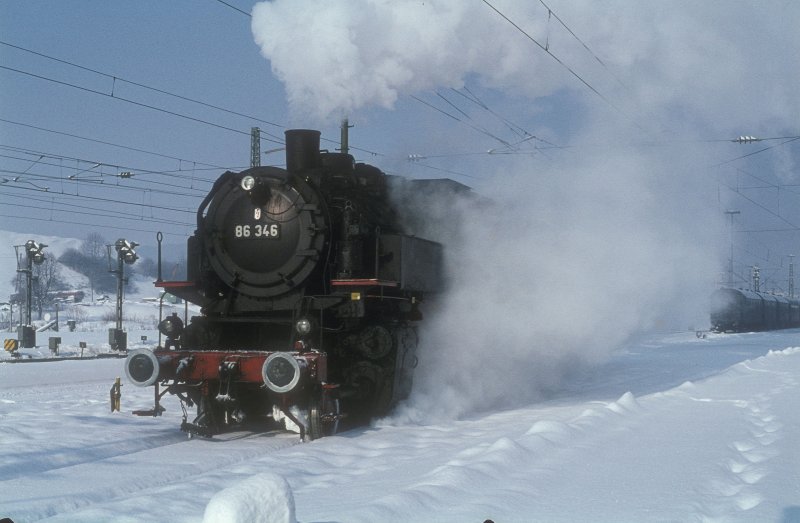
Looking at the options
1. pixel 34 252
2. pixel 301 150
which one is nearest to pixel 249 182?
pixel 301 150

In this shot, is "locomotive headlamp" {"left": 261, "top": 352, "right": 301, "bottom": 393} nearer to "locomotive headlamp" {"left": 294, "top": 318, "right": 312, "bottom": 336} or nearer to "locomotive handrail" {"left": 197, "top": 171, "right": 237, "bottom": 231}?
"locomotive headlamp" {"left": 294, "top": 318, "right": 312, "bottom": 336}

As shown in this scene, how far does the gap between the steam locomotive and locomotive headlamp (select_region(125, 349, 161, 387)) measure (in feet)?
0.03

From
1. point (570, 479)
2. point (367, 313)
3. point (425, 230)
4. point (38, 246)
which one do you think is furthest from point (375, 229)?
point (38, 246)

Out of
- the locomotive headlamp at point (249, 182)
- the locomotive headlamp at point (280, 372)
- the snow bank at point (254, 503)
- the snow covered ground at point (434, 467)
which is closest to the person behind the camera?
the snow bank at point (254, 503)

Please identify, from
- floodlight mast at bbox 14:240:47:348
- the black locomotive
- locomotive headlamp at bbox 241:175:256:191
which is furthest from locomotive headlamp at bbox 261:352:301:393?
the black locomotive

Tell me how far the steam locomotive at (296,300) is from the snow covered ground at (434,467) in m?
0.43

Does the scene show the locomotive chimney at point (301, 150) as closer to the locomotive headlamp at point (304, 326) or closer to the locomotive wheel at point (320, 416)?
the locomotive headlamp at point (304, 326)

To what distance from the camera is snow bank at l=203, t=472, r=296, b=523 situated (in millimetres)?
3869

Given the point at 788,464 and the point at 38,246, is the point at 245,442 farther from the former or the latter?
the point at 38,246

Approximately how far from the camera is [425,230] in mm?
10562

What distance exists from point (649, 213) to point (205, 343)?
902 cm

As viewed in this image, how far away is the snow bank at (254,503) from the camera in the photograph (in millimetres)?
3869

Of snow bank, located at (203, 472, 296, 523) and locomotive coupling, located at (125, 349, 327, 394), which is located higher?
locomotive coupling, located at (125, 349, 327, 394)

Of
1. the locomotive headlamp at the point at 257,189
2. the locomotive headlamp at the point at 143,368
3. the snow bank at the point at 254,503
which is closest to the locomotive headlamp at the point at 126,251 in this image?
the locomotive headlamp at the point at 257,189
